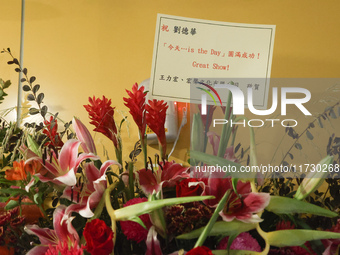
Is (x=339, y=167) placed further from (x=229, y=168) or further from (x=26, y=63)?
(x=26, y=63)

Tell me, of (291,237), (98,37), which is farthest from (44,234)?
(98,37)

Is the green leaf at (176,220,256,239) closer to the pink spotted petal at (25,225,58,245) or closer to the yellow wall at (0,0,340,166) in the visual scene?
the pink spotted petal at (25,225,58,245)

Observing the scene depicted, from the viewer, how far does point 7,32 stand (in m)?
1.45

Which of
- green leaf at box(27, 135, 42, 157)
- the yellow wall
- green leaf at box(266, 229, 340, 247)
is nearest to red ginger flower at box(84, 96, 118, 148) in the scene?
green leaf at box(27, 135, 42, 157)

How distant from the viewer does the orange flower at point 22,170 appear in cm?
64

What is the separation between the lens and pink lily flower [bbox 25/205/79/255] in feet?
1.90

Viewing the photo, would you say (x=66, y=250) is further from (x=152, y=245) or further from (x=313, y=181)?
(x=313, y=181)

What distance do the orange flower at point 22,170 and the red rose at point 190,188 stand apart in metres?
0.23

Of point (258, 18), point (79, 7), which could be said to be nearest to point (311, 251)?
point (258, 18)

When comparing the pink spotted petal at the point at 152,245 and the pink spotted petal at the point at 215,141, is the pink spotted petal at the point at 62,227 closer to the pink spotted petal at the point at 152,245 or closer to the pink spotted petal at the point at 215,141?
the pink spotted petal at the point at 152,245

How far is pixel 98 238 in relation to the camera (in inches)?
20.5

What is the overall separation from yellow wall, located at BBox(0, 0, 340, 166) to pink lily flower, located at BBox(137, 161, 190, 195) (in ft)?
2.17

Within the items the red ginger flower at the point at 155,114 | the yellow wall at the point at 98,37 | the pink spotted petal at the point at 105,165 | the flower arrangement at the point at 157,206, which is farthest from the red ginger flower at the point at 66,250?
the yellow wall at the point at 98,37

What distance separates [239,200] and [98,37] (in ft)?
3.32
